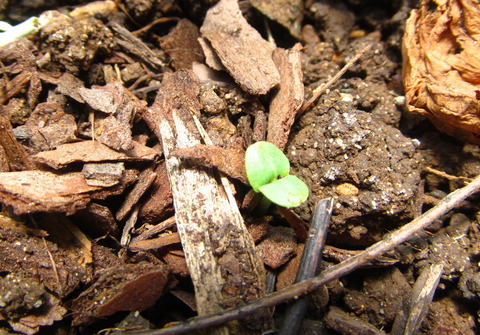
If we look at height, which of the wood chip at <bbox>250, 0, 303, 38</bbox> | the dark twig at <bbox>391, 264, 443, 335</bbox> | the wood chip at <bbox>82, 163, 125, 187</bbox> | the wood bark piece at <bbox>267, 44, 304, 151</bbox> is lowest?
the dark twig at <bbox>391, 264, 443, 335</bbox>

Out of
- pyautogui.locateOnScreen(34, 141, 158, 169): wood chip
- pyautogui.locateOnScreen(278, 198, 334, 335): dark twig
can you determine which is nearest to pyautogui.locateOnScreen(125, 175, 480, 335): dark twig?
pyautogui.locateOnScreen(278, 198, 334, 335): dark twig

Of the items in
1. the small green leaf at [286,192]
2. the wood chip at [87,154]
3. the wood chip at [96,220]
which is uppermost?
the wood chip at [87,154]

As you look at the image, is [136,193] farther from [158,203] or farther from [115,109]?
[115,109]

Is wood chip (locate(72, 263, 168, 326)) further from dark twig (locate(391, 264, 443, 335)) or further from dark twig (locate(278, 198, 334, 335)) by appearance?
dark twig (locate(391, 264, 443, 335))

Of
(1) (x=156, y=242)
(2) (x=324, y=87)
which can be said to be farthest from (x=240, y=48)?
(1) (x=156, y=242)

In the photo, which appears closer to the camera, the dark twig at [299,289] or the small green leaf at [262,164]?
the dark twig at [299,289]

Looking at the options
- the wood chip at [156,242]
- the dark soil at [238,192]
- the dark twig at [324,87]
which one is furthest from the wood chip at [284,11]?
the wood chip at [156,242]

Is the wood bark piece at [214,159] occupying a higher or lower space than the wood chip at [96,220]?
higher

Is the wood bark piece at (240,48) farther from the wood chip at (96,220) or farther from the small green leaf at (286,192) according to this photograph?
the wood chip at (96,220)
